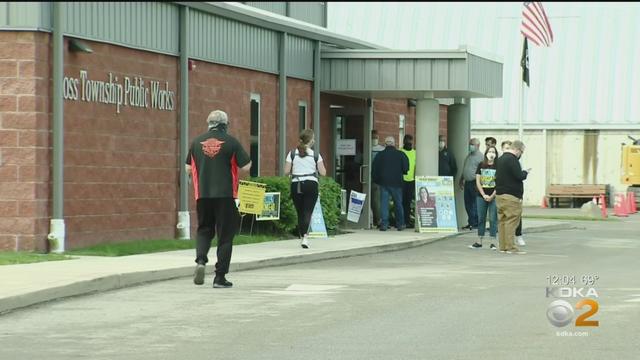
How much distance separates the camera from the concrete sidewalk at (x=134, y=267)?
13750 mm

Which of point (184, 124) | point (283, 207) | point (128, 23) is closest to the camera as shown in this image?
point (128, 23)

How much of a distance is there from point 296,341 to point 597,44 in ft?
142

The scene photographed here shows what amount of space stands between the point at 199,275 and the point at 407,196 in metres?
13.1

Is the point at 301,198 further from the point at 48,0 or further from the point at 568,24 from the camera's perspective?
the point at 568,24

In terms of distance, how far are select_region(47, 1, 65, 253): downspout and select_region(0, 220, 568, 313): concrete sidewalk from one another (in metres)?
0.71

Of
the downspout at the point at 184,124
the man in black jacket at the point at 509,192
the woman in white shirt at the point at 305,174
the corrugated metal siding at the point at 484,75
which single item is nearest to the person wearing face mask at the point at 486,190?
the man in black jacket at the point at 509,192

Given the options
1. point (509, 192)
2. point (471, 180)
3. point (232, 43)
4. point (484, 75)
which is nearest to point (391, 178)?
point (471, 180)

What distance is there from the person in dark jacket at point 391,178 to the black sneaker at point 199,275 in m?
11.8

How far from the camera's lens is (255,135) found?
83.3 ft

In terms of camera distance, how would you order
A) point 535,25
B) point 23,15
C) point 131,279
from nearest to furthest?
point 131,279, point 23,15, point 535,25

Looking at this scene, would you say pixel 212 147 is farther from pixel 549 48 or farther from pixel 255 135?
pixel 549 48

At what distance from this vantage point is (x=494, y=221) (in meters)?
22.8

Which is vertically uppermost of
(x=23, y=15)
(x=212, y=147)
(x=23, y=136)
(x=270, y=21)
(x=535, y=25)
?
(x=535, y=25)

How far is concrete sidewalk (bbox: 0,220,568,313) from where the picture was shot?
45.1 feet
